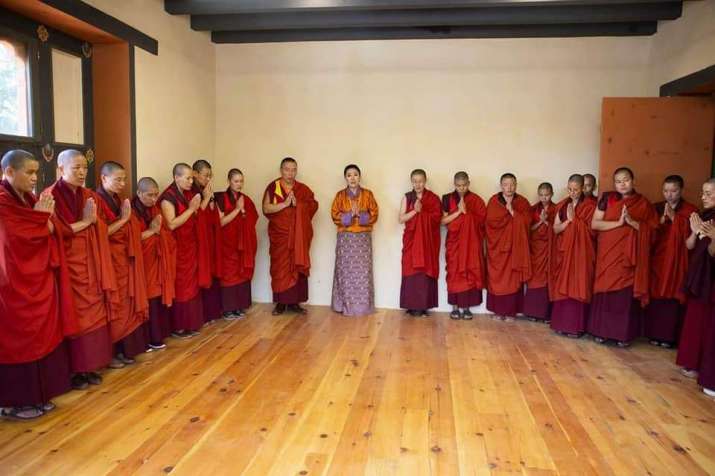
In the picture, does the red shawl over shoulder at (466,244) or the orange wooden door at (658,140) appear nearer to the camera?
the orange wooden door at (658,140)

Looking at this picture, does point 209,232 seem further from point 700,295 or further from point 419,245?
point 700,295

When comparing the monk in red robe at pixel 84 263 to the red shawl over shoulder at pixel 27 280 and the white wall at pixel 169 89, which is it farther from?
the white wall at pixel 169 89

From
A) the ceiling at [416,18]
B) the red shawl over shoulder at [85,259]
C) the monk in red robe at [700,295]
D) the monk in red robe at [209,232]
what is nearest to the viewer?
the red shawl over shoulder at [85,259]

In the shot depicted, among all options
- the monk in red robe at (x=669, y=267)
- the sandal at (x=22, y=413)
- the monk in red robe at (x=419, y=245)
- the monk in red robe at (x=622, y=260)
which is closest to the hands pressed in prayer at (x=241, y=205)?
the monk in red robe at (x=419, y=245)

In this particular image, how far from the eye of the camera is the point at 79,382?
363cm

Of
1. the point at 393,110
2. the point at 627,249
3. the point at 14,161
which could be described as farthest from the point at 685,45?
the point at 14,161

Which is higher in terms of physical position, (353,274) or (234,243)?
(234,243)

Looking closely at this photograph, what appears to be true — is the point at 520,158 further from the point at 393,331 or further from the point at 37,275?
the point at 37,275

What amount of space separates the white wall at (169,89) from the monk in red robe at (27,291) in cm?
161

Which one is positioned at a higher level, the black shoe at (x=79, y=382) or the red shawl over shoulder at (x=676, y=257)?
the red shawl over shoulder at (x=676, y=257)

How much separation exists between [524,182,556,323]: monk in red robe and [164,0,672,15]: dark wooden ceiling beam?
5.94 feet

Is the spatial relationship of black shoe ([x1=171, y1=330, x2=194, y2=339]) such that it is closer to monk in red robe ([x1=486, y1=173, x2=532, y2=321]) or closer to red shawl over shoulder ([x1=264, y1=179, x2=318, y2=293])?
red shawl over shoulder ([x1=264, y1=179, x2=318, y2=293])

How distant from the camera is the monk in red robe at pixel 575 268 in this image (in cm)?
492

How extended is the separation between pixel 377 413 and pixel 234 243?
2735mm
